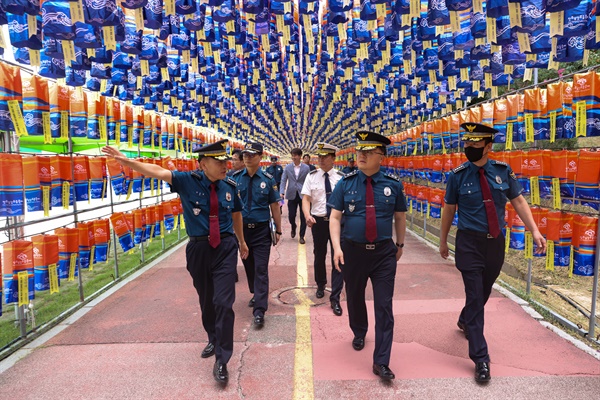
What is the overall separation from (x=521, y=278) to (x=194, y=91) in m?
7.28

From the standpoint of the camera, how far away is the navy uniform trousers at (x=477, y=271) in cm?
355

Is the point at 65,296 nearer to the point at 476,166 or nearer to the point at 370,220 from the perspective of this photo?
the point at 370,220

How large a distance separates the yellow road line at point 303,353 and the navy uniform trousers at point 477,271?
146cm

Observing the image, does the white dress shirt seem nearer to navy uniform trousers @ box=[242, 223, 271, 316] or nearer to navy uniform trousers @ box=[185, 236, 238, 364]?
navy uniform trousers @ box=[242, 223, 271, 316]

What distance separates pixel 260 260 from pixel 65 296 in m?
3.54

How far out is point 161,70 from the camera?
6.73 m

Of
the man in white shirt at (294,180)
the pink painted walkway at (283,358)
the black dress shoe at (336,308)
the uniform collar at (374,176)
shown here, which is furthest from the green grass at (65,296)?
the uniform collar at (374,176)

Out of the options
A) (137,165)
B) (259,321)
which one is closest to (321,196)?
(259,321)

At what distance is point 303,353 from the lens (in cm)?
401

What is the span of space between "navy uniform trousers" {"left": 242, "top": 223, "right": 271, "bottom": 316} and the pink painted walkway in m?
0.26

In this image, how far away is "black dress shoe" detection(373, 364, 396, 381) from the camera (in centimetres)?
343

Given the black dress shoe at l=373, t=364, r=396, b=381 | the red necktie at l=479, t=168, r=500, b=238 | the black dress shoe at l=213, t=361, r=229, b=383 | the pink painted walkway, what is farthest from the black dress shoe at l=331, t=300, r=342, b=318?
the red necktie at l=479, t=168, r=500, b=238

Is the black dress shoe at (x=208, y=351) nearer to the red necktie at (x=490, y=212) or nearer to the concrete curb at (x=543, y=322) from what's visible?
the red necktie at (x=490, y=212)

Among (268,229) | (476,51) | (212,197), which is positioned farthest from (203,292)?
(476,51)
